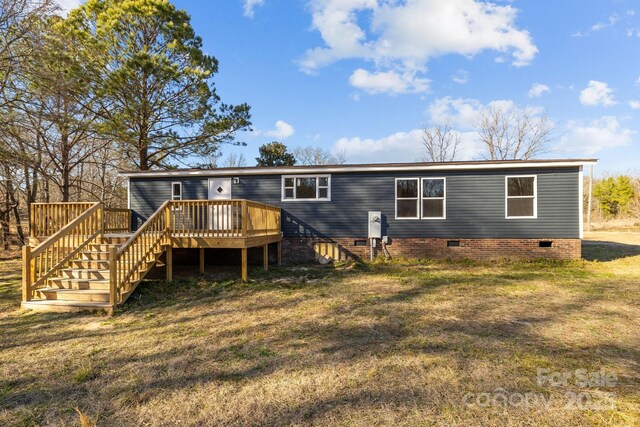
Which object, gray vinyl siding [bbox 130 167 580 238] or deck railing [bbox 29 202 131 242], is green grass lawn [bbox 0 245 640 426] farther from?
gray vinyl siding [bbox 130 167 580 238]

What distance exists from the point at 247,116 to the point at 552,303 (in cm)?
1449

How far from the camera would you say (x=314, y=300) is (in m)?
6.24

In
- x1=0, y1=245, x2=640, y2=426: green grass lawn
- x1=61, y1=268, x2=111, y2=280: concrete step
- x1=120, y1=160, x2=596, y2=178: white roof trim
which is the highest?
x1=120, y1=160, x2=596, y2=178: white roof trim

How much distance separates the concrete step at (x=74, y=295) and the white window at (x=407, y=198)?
8.42 meters

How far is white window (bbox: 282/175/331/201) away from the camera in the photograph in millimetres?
11078

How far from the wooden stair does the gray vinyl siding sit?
4821mm

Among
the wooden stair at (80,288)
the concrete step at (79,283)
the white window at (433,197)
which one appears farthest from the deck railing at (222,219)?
the white window at (433,197)

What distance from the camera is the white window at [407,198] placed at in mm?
10750

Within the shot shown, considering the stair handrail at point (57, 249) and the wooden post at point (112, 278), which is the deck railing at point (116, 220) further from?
the wooden post at point (112, 278)

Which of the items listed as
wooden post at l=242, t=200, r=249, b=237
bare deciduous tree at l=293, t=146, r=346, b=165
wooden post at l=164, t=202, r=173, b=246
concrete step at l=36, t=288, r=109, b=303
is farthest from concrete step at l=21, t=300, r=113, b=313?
bare deciduous tree at l=293, t=146, r=346, b=165

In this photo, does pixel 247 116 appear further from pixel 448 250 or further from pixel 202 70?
pixel 448 250

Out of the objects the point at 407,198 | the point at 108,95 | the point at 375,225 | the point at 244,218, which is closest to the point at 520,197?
the point at 407,198

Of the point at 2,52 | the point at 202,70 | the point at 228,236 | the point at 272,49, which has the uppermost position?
the point at 272,49

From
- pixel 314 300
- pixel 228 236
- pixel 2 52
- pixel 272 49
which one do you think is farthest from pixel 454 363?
→ pixel 272 49
